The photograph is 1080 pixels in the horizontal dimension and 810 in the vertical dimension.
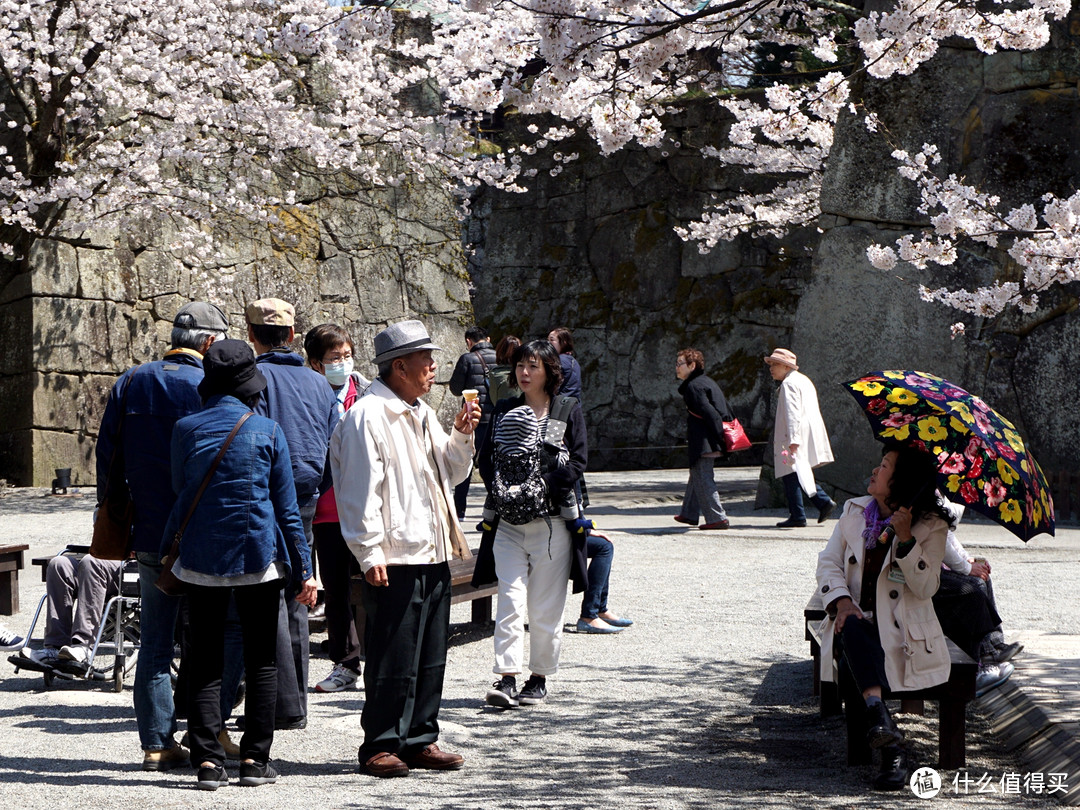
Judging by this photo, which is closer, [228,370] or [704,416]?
[228,370]

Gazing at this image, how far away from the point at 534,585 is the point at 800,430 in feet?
18.5

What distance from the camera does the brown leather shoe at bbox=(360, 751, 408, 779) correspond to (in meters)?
4.29

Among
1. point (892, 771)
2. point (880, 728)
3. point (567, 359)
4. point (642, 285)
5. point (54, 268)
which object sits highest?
point (642, 285)

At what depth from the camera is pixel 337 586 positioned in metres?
5.71

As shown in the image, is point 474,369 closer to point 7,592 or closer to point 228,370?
point 7,592

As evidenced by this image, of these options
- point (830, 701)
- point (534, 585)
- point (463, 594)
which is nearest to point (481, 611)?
point (463, 594)

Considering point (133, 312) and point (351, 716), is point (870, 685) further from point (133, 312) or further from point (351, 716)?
point (133, 312)

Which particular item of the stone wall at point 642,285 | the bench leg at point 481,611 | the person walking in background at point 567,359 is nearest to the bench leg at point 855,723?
the bench leg at point 481,611

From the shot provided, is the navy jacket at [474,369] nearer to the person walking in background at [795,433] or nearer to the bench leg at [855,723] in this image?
the person walking in background at [795,433]

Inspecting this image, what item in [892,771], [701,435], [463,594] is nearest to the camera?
[892,771]

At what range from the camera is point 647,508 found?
12.8 metres

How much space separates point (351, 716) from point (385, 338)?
178cm

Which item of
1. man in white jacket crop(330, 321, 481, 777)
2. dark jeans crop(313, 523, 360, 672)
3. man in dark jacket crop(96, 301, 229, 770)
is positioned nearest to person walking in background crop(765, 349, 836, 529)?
dark jeans crop(313, 523, 360, 672)

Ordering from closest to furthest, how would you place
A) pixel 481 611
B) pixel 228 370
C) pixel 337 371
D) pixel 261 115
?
pixel 228 370 < pixel 337 371 < pixel 481 611 < pixel 261 115
